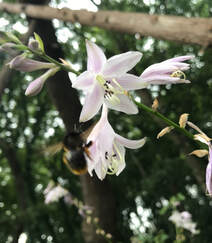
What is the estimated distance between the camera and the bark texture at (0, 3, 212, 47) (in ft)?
8.96

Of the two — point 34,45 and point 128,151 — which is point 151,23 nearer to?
point 34,45

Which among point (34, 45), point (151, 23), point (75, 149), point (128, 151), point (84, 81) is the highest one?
point (34, 45)

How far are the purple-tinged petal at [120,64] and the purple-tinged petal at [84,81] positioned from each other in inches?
2.7

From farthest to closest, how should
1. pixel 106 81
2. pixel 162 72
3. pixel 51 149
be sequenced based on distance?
pixel 51 149 → pixel 106 81 → pixel 162 72

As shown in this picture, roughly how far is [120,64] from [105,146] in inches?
14.2

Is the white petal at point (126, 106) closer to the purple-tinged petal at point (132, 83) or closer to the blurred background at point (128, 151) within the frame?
the purple-tinged petal at point (132, 83)

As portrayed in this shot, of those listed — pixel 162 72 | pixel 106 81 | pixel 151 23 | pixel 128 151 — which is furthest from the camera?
pixel 128 151

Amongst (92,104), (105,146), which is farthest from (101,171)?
(92,104)

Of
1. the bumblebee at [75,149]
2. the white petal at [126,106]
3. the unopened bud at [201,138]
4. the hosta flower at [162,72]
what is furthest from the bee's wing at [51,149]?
the unopened bud at [201,138]

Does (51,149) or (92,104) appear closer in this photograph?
(92,104)

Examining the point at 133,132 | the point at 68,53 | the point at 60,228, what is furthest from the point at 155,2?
the point at 60,228

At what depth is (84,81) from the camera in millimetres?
1445

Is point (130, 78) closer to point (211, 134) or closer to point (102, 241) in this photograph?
point (102, 241)

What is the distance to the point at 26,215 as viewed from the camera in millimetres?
9203
